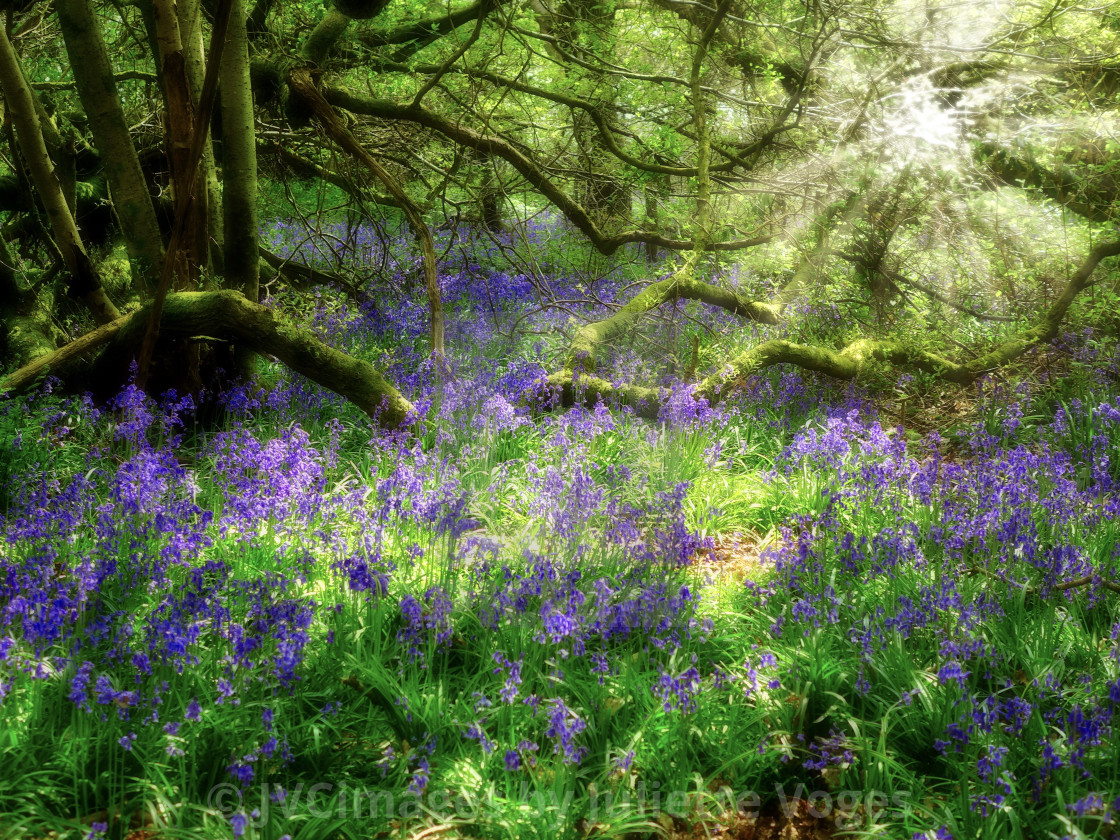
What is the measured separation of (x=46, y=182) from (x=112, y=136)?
0.89m

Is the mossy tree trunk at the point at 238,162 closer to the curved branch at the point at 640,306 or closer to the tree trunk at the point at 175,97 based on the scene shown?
the tree trunk at the point at 175,97

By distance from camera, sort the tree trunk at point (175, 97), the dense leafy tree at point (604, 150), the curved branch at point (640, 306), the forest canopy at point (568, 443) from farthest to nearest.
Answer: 1. the curved branch at point (640, 306)
2. the dense leafy tree at point (604, 150)
3. the tree trunk at point (175, 97)
4. the forest canopy at point (568, 443)

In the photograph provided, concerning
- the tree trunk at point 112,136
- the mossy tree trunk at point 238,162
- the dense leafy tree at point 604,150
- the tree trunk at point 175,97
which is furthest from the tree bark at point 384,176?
the tree trunk at point 112,136

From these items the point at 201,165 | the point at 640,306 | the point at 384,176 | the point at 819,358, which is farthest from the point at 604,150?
the point at 201,165

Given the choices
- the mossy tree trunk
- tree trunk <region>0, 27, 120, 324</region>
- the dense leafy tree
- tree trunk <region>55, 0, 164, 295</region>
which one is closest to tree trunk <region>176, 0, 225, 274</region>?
the dense leafy tree

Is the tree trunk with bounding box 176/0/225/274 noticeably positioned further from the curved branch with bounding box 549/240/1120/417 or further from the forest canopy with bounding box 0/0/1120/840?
the curved branch with bounding box 549/240/1120/417

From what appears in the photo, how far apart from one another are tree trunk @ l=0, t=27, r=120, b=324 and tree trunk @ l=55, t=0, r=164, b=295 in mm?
513

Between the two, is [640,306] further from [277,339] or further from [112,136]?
[112,136]

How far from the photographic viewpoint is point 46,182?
5.65 m

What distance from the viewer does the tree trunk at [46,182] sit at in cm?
534

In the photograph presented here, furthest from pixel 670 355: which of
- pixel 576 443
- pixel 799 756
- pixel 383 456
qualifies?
pixel 799 756

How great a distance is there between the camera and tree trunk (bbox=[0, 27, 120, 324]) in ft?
17.5

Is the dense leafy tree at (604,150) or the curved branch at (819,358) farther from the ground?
the dense leafy tree at (604,150)

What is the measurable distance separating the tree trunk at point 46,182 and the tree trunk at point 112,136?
513mm
